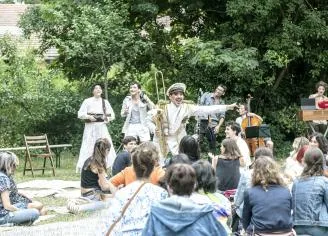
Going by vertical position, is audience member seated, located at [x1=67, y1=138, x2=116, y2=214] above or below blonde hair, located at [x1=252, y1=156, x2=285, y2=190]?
below

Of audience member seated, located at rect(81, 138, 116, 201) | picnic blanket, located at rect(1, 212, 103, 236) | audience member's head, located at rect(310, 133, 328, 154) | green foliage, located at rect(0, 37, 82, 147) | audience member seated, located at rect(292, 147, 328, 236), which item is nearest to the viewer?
audience member seated, located at rect(292, 147, 328, 236)

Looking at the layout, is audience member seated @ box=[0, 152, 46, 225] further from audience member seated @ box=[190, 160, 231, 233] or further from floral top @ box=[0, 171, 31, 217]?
audience member seated @ box=[190, 160, 231, 233]

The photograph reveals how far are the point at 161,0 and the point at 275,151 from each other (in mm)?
4624

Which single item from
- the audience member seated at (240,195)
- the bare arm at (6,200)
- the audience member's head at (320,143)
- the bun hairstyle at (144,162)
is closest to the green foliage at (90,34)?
the audience member's head at (320,143)

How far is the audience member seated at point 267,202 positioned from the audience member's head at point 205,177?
1.57ft

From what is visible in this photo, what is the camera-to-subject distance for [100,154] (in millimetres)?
9469

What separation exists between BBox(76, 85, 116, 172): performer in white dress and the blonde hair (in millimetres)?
7405

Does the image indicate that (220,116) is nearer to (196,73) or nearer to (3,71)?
(196,73)

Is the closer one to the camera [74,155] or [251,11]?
[251,11]

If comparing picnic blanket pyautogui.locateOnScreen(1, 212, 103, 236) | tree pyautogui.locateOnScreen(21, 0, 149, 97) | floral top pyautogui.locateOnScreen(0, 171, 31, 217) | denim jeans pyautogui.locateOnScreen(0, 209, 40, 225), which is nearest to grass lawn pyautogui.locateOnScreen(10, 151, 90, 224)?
denim jeans pyautogui.locateOnScreen(0, 209, 40, 225)

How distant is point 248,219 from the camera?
20.1ft

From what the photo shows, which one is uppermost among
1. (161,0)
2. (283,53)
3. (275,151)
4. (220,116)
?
(161,0)

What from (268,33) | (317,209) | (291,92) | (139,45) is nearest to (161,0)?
(139,45)

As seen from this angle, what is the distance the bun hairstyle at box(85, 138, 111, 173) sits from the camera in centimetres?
935
